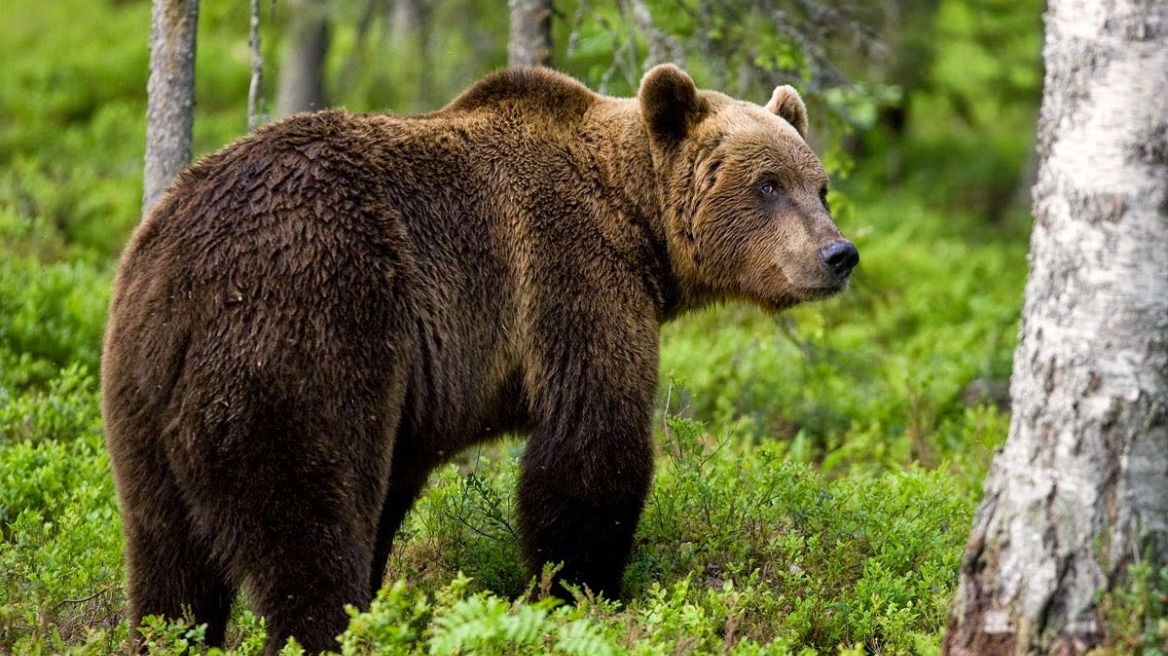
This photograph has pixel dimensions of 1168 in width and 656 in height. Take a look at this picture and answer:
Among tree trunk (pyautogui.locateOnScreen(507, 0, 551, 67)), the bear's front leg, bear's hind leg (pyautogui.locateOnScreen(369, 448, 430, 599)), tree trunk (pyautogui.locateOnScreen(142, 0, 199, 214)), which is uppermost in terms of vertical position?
tree trunk (pyautogui.locateOnScreen(507, 0, 551, 67))

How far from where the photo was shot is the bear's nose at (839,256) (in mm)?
5629

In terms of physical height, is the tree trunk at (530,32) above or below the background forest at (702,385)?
above

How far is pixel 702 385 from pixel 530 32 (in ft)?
9.66

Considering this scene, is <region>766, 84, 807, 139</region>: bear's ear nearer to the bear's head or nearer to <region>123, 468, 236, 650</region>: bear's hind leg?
the bear's head

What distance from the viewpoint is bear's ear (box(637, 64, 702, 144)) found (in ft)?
18.6

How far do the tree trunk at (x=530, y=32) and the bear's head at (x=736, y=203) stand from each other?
2489 mm

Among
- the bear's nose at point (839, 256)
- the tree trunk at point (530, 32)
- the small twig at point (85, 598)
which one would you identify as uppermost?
the tree trunk at point (530, 32)

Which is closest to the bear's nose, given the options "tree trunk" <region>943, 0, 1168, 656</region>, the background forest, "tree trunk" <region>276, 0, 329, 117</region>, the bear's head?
the bear's head

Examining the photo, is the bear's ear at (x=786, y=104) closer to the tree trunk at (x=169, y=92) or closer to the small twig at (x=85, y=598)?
the tree trunk at (x=169, y=92)

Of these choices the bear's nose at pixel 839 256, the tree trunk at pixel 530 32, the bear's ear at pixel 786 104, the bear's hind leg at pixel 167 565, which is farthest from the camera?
the tree trunk at pixel 530 32

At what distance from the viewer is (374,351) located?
15.1 feet

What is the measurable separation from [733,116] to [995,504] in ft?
8.23

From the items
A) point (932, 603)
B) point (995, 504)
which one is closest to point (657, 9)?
point (932, 603)

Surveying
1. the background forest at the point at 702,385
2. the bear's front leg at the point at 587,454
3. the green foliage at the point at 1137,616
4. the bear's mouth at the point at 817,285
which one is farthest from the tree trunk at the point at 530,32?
the green foliage at the point at 1137,616
